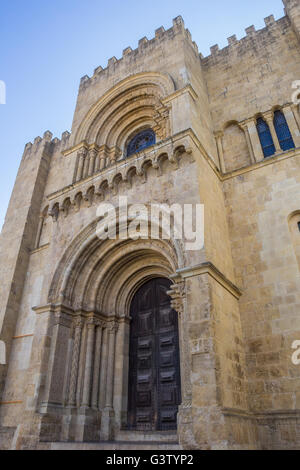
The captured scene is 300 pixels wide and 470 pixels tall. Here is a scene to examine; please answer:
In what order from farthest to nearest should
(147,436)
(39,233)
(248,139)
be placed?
(39,233)
(248,139)
(147,436)

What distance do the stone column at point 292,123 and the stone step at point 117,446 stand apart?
319 inches

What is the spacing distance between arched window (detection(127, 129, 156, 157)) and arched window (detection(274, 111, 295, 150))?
4.26 m

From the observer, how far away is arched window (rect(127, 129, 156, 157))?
12.6 meters

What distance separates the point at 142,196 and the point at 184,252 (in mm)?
2319

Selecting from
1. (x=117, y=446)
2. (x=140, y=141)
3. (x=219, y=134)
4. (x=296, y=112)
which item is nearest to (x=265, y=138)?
(x=296, y=112)

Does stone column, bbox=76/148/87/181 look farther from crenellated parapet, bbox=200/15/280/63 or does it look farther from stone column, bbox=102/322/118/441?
crenellated parapet, bbox=200/15/280/63

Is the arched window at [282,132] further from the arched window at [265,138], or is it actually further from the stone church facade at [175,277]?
the arched window at [265,138]

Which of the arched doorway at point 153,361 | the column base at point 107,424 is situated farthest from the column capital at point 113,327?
the column base at point 107,424

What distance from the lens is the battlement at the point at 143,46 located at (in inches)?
483

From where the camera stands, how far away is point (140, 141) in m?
12.9

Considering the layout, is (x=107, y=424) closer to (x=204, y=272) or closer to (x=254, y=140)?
(x=204, y=272)

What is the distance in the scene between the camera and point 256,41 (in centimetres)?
1227

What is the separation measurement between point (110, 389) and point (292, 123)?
905cm
